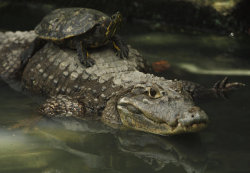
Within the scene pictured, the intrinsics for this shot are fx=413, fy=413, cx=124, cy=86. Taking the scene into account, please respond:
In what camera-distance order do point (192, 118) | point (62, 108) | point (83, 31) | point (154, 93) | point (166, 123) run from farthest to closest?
point (83, 31) → point (62, 108) → point (154, 93) → point (166, 123) → point (192, 118)

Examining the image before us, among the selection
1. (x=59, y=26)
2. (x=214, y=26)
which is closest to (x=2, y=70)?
(x=59, y=26)

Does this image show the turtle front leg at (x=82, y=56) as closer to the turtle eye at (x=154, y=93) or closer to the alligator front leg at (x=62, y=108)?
the alligator front leg at (x=62, y=108)

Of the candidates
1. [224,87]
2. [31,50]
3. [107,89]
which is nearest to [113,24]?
[107,89]

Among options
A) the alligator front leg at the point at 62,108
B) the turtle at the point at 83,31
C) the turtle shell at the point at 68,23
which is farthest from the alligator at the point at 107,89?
the turtle shell at the point at 68,23

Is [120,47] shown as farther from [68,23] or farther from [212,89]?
[212,89]

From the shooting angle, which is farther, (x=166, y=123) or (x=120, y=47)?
Result: (x=120, y=47)

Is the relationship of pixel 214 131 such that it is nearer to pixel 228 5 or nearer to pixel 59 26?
pixel 59 26

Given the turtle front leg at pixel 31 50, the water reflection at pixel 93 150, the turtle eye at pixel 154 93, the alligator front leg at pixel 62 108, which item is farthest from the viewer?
the turtle front leg at pixel 31 50
